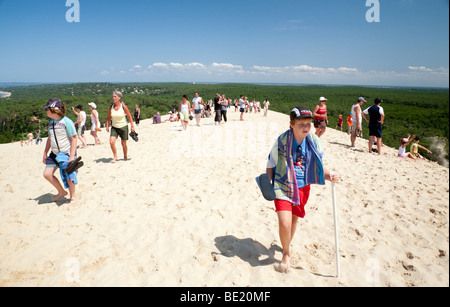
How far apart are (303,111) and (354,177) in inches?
172

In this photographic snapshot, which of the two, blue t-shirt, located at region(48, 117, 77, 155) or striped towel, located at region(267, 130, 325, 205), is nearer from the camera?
striped towel, located at region(267, 130, 325, 205)

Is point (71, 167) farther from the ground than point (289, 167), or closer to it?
closer to it

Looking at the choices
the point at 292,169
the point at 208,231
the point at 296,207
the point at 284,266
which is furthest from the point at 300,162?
the point at 208,231

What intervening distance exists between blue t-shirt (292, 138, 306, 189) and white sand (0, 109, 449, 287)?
1.08m

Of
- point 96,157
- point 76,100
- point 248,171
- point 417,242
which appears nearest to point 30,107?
point 76,100

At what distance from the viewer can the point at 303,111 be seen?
242cm

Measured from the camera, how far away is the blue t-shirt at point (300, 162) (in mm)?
2592

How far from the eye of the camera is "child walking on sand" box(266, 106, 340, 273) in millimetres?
2514

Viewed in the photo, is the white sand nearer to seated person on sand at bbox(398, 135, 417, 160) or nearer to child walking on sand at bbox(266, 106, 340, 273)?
child walking on sand at bbox(266, 106, 340, 273)

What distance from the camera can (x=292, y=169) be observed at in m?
2.52

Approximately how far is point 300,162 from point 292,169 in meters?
0.17

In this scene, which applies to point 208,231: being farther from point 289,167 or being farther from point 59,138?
point 59,138

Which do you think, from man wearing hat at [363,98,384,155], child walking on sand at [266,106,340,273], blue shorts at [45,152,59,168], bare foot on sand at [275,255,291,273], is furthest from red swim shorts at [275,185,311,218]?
man wearing hat at [363,98,384,155]
